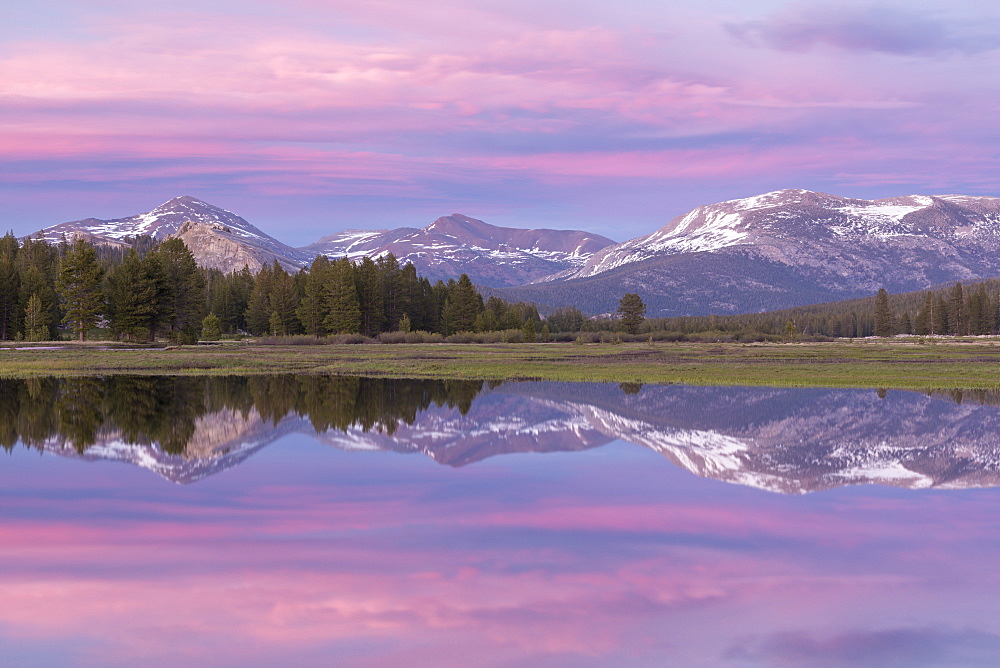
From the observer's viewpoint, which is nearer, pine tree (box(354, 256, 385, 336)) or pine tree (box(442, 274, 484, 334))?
pine tree (box(354, 256, 385, 336))

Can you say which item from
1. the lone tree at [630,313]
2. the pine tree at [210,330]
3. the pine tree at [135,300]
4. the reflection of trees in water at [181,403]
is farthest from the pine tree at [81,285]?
the lone tree at [630,313]

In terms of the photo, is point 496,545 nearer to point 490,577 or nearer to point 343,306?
point 490,577

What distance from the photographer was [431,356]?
83125 millimetres

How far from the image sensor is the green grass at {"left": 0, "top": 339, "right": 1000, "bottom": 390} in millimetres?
58000

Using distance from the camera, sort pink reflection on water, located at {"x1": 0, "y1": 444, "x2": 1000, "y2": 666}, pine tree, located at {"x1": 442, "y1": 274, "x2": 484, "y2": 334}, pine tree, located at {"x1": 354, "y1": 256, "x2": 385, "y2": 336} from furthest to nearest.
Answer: pine tree, located at {"x1": 442, "y1": 274, "x2": 484, "y2": 334}, pine tree, located at {"x1": 354, "y1": 256, "x2": 385, "y2": 336}, pink reflection on water, located at {"x1": 0, "y1": 444, "x2": 1000, "y2": 666}

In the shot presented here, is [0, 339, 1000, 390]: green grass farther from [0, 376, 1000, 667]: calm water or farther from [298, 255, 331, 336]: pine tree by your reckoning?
[298, 255, 331, 336]: pine tree

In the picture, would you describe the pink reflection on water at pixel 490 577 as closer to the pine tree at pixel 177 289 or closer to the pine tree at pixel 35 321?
the pine tree at pixel 177 289

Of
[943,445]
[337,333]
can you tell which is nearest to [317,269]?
[337,333]

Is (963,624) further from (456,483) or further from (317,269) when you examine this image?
(317,269)

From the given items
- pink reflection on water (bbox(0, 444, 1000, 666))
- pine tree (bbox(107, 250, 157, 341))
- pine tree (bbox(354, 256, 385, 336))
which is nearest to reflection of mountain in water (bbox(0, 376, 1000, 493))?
pink reflection on water (bbox(0, 444, 1000, 666))

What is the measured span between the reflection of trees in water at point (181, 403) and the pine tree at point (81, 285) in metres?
46.7

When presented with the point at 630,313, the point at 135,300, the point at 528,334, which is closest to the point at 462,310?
the point at 528,334

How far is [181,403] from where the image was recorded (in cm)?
4116

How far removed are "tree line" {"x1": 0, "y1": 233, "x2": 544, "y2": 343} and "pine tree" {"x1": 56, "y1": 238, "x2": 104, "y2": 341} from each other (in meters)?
0.11
